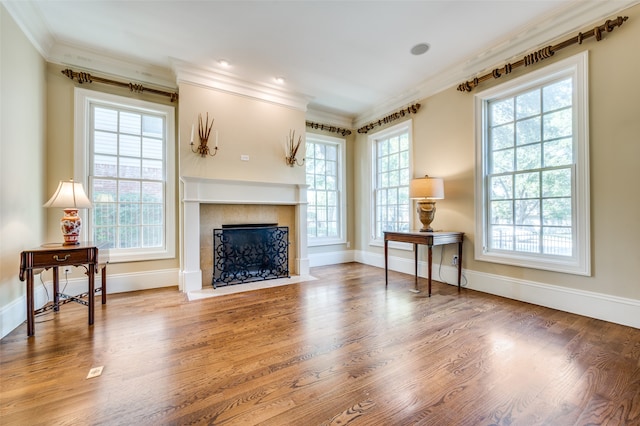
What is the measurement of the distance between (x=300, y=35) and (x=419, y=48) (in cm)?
141

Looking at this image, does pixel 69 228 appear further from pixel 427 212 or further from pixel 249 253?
pixel 427 212

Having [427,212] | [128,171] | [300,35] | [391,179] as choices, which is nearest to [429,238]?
[427,212]

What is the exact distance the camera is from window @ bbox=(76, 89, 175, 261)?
3.28 metres

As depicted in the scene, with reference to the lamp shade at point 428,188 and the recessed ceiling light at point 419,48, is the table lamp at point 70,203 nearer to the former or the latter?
the lamp shade at point 428,188

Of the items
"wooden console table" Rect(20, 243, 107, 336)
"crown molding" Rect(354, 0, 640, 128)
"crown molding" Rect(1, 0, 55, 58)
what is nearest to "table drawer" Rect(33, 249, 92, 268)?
"wooden console table" Rect(20, 243, 107, 336)

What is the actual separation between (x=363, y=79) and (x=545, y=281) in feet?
11.0

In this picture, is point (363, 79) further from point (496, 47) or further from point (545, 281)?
point (545, 281)

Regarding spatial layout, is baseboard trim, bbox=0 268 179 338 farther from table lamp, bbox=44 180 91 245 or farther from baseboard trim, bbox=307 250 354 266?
baseboard trim, bbox=307 250 354 266

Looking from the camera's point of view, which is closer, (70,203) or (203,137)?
(70,203)

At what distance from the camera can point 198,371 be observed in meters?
1.69

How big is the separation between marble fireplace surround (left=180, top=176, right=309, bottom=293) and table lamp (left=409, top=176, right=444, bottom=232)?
5.65 ft

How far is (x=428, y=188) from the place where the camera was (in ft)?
11.3

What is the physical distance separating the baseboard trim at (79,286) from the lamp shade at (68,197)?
3.05 ft

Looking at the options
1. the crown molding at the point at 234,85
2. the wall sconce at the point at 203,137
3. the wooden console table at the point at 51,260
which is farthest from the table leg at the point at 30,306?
the crown molding at the point at 234,85
